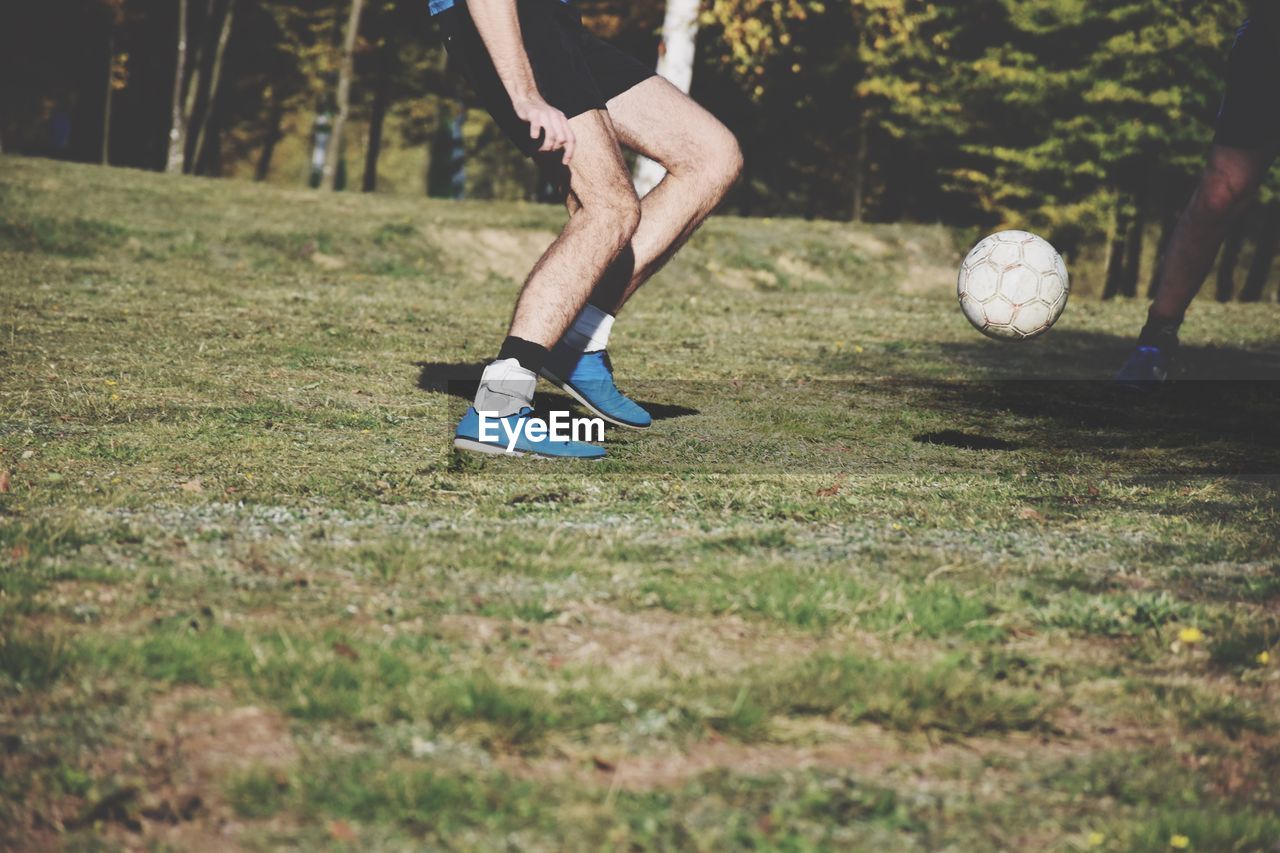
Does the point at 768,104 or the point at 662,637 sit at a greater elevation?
the point at 768,104

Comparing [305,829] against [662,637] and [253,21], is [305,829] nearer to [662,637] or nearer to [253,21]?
[662,637]

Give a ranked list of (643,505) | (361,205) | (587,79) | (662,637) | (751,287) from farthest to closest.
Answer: (361,205) → (751,287) → (587,79) → (643,505) → (662,637)

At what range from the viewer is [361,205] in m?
16.0

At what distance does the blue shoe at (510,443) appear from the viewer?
456cm

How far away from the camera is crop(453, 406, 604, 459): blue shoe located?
4.56m

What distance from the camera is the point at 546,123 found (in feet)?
14.9

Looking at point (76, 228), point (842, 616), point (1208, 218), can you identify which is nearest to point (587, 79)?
point (842, 616)

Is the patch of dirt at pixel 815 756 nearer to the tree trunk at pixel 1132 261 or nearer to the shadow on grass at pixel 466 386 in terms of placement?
the shadow on grass at pixel 466 386

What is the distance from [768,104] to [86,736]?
3223cm

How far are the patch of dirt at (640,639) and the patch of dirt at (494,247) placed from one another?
11.1m

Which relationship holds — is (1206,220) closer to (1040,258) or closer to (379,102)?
(1040,258)

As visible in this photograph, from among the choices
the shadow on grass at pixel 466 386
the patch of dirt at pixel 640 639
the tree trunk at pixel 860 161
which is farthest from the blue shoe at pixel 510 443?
the tree trunk at pixel 860 161

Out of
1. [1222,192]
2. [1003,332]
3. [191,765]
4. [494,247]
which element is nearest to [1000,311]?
[1003,332]

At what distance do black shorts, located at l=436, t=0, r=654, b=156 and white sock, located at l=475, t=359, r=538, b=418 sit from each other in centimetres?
87
